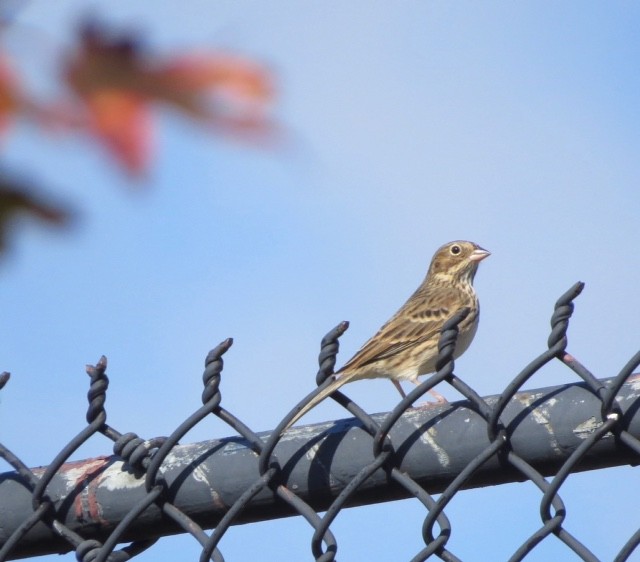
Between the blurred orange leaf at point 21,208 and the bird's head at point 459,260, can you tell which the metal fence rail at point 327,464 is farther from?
the bird's head at point 459,260

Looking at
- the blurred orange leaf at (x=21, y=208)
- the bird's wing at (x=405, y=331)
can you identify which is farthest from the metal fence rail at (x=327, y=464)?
the bird's wing at (x=405, y=331)

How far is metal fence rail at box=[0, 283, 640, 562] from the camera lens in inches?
120

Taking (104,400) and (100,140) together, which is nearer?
(100,140)

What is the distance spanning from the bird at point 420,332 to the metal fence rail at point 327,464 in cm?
448

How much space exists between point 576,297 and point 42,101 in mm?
1575

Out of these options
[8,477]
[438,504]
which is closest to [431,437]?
[438,504]

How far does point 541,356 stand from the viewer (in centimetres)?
305

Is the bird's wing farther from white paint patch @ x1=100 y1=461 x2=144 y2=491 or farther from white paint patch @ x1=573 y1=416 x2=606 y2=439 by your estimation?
white paint patch @ x1=573 y1=416 x2=606 y2=439

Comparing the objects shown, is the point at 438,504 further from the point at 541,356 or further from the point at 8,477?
the point at 8,477

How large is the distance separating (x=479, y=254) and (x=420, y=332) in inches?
76.6

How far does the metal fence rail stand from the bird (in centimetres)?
448

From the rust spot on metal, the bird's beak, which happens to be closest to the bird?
the bird's beak

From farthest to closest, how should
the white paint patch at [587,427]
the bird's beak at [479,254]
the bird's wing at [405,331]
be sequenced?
1. the bird's beak at [479,254]
2. the bird's wing at [405,331]
3. the white paint patch at [587,427]

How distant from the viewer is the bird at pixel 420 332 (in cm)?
890
